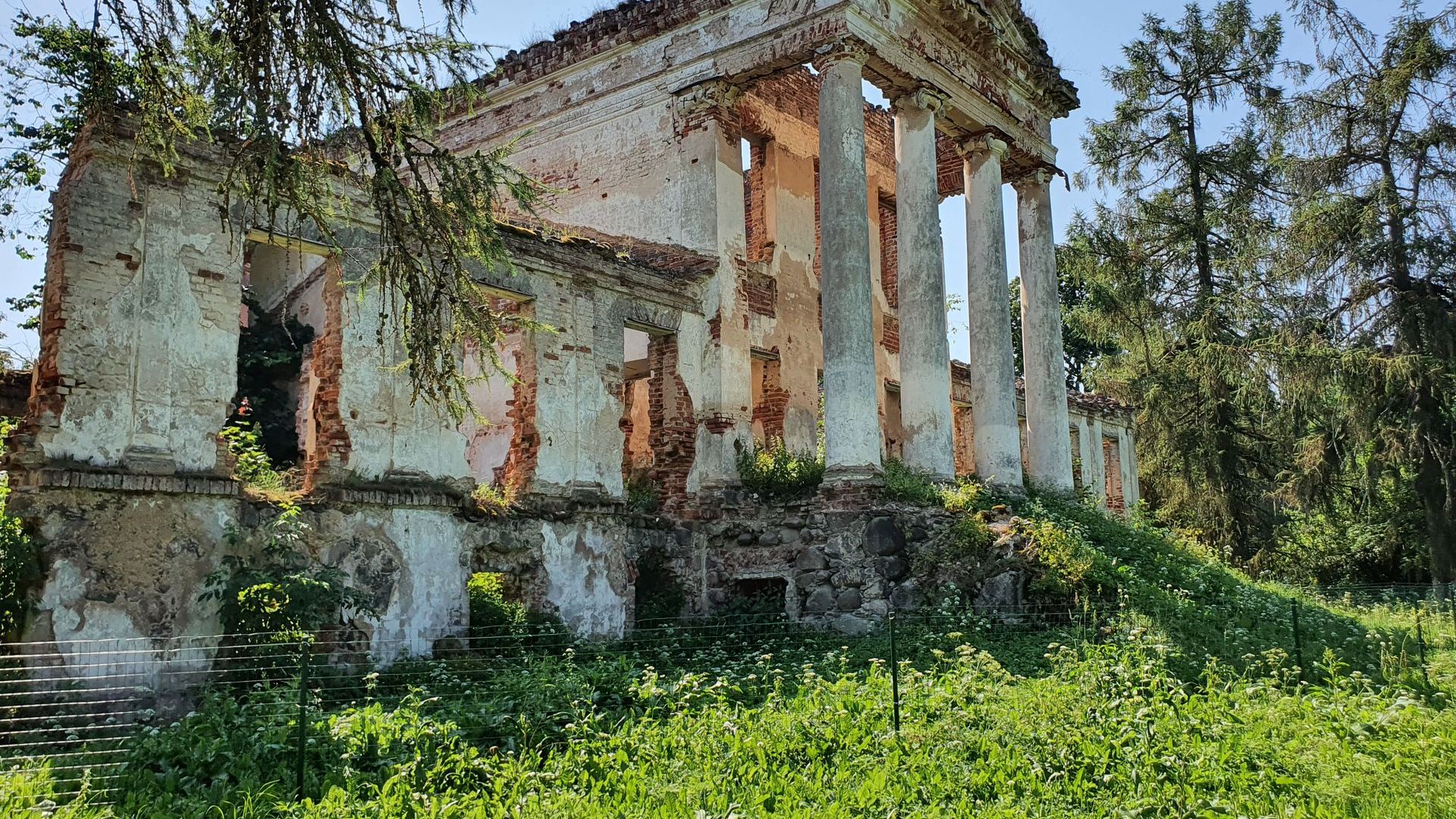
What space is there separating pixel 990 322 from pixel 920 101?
3.24 metres

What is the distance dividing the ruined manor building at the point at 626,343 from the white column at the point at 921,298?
4 centimetres

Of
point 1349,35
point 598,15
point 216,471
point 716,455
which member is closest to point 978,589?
point 716,455

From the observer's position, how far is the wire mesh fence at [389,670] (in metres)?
6.79

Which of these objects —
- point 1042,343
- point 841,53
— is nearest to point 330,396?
point 841,53

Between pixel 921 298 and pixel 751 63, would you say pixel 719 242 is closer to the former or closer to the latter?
pixel 751 63

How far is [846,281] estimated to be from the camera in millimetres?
13219

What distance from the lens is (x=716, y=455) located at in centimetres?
1431

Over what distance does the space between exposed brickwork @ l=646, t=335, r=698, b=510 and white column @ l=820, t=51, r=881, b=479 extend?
1973 mm

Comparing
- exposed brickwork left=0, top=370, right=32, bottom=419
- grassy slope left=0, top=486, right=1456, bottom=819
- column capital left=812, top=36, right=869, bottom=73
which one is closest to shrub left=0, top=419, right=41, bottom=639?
grassy slope left=0, top=486, right=1456, bottom=819

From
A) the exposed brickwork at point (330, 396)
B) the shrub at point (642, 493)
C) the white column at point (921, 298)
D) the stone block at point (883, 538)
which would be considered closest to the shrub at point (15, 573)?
the exposed brickwork at point (330, 396)

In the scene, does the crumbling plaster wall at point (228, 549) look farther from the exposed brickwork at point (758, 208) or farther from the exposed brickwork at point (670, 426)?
the exposed brickwork at point (758, 208)

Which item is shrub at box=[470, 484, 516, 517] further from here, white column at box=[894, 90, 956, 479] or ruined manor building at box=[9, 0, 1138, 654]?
white column at box=[894, 90, 956, 479]

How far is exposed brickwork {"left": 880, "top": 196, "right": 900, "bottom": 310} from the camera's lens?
18.9 meters

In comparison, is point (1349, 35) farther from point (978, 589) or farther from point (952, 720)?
point (952, 720)
